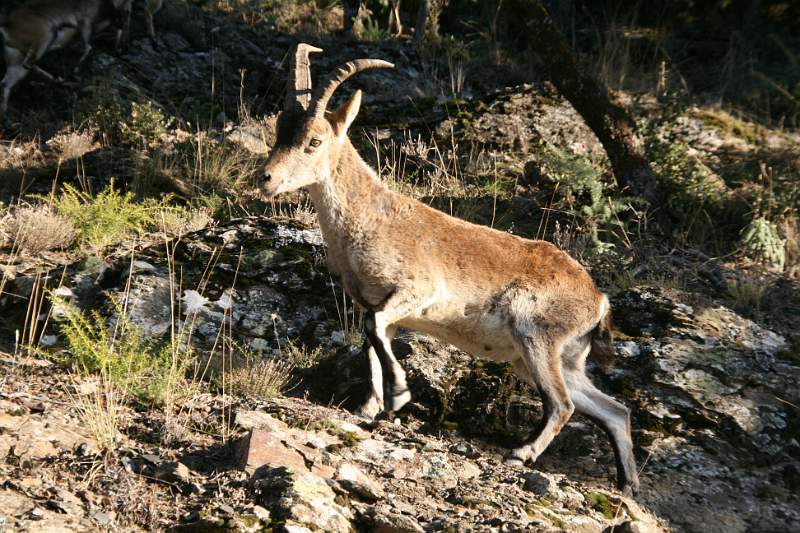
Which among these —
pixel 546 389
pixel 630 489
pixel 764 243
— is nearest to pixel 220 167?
pixel 546 389

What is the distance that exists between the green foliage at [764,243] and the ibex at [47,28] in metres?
9.68

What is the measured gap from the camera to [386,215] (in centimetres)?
680

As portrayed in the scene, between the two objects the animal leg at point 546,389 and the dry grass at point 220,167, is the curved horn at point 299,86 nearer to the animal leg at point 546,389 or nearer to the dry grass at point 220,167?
the animal leg at point 546,389

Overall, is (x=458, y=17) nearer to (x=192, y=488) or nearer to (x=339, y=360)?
(x=339, y=360)

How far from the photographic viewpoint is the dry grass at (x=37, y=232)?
28.1ft

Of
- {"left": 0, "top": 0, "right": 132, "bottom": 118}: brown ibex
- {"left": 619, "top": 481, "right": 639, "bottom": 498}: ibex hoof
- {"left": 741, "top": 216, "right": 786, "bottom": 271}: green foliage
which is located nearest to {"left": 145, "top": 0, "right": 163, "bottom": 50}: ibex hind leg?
{"left": 0, "top": 0, "right": 132, "bottom": 118}: brown ibex

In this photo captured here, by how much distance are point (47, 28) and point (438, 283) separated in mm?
9395

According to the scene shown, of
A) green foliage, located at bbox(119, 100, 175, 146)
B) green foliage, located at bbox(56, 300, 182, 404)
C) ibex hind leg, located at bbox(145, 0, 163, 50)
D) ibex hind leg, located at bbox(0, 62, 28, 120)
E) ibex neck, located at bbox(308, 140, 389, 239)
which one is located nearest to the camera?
green foliage, located at bbox(56, 300, 182, 404)

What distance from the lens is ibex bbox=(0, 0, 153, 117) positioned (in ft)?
42.2

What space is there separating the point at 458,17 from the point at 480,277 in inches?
417

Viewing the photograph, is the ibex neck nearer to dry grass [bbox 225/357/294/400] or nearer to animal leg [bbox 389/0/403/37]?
dry grass [bbox 225/357/294/400]

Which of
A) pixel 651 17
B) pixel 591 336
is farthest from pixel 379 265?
pixel 651 17

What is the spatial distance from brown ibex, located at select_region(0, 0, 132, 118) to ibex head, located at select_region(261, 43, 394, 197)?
7.16m

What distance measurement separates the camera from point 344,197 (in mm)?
6766
